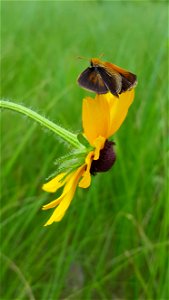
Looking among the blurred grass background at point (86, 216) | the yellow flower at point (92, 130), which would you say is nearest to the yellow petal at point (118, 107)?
the yellow flower at point (92, 130)

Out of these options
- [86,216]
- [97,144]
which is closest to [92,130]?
[97,144]

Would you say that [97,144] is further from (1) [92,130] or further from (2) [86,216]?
(2) [86,216]

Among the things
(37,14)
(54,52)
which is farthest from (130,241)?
(37,14)

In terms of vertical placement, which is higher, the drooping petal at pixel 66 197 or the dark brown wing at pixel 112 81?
the dark brown wing at pixel 112 81

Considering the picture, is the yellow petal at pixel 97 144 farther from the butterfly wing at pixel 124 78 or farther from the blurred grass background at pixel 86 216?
the blurred grass background at pixel 86 216

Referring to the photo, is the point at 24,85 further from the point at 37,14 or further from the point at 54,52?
the point at 37,14

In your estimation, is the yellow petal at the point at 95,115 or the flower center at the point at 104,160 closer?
the yellow petal at the point at 95,115

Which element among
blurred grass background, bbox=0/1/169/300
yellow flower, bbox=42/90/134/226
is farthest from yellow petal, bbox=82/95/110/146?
blurred grass background, bbox=0/1/169/300
